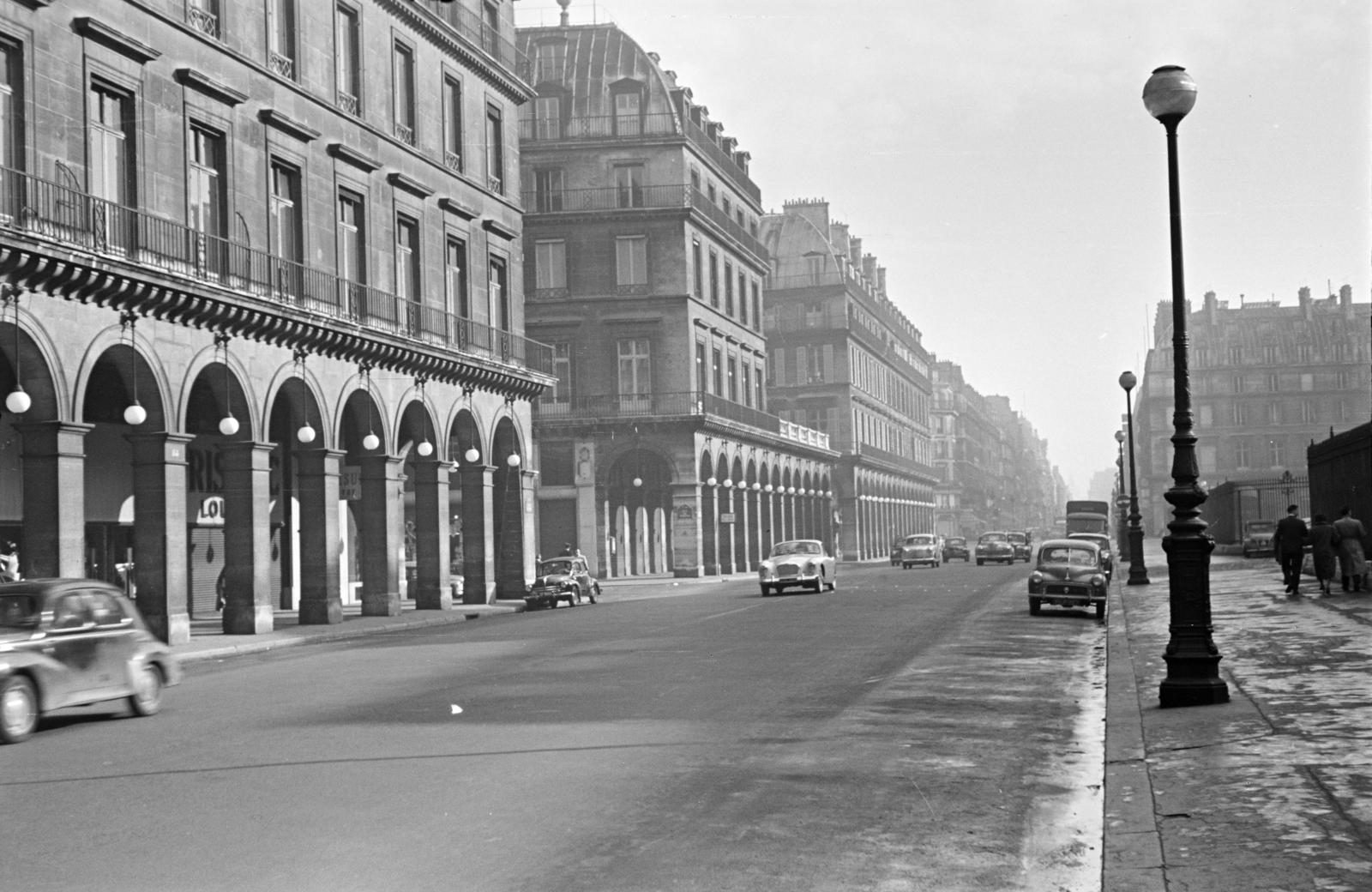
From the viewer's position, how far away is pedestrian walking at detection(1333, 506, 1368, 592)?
28.3 metres

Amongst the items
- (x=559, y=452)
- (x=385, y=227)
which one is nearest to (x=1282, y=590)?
(x=385, y=227)

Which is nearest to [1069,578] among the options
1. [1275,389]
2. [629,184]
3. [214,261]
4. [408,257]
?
[214,261]

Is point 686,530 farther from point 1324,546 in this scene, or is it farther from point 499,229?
point 1324,546

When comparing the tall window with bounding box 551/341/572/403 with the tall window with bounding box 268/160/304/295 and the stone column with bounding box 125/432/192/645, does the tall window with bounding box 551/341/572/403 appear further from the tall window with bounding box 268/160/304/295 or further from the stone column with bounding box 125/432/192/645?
the stone column with bounding box 125/432/192/645

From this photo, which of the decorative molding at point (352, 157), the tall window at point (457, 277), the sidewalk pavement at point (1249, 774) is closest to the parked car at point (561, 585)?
the tall window at point (457, 277)

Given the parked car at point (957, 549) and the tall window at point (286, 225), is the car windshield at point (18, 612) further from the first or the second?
the parked car at point (957, 549)

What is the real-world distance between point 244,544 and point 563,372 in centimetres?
3717

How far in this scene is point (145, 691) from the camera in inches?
608

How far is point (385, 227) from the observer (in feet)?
124

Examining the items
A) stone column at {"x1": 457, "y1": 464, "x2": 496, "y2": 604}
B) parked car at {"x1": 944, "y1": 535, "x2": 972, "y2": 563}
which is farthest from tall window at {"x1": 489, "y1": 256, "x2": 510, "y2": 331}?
parked car at {"x1": 944, "y1": 535, "x2": 972, "y2": 563}

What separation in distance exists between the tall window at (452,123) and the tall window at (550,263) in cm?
2519

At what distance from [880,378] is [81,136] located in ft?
298

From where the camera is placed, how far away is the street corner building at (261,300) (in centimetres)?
2553

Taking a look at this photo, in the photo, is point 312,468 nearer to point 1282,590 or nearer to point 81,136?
Answer: point 81,136
